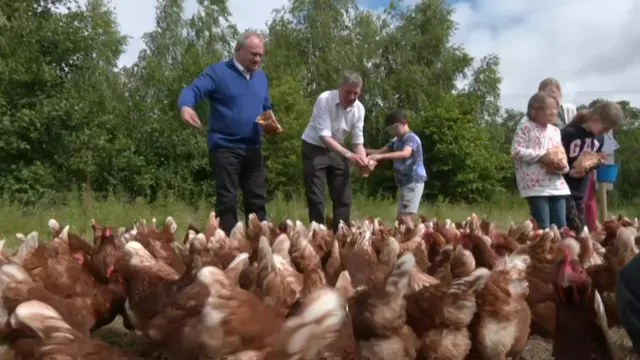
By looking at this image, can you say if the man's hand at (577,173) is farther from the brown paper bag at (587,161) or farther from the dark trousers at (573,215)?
the dark trousers at (573,215)

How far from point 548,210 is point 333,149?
1.62m

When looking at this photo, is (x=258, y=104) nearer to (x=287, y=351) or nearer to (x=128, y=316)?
(x=128, y=316)

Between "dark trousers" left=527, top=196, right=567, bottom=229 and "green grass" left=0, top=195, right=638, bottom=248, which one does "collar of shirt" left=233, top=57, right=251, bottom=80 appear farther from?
"green grass" left=0, top=195, right=638, bottom=248

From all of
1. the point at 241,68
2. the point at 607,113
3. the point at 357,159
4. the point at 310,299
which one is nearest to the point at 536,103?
the point at 607,113

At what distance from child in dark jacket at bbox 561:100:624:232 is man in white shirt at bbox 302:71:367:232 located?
1.61 m

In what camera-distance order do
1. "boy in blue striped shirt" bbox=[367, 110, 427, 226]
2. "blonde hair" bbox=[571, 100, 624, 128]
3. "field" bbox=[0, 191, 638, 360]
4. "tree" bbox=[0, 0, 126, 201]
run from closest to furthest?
1. "blonde hair" bbox=[571, 100, 624, 128]
2. "boy in blue striped shirt" bbox=[367, 110, 427, 226]
3. "field" bbox=[0, 191, 638, 360]
4. "tree" bbox=[0, 0, 126, 201]

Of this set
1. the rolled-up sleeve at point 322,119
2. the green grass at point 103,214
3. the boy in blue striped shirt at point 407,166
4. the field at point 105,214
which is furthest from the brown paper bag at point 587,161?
the green grass at point 103,214

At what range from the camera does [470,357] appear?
243cm

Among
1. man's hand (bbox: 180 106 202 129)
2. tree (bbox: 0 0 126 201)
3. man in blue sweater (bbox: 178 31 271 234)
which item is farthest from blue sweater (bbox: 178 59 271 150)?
tree (bbox: 0 0 126 201)

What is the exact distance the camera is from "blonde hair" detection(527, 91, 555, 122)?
4.49 m

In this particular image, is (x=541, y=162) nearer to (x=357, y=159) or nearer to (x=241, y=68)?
(x=357, y=159)

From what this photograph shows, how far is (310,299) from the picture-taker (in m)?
1.97

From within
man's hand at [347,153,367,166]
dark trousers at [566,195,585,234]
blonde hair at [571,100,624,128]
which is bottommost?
dark trousers at [566,195,585,234]

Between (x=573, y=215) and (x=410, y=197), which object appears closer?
(x=573, y=215)
